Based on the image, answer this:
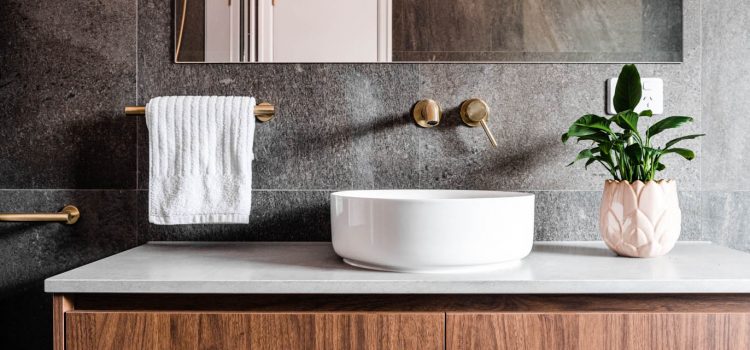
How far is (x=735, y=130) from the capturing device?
120cm

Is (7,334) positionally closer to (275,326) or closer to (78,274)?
(78,274)

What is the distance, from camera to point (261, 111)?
A: 1.17 metres

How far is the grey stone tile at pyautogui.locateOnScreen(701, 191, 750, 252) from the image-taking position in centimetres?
120

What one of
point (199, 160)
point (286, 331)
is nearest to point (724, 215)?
point (286, 331)

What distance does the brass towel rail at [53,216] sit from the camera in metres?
1.14

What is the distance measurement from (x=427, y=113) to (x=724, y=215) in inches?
29.6

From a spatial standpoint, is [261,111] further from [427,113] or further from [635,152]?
[635,152]

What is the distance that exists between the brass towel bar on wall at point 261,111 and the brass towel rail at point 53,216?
278 millimetres

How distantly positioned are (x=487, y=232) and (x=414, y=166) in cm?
41

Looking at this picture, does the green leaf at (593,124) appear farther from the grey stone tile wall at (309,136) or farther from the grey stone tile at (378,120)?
the grey stone tile at (378,120)

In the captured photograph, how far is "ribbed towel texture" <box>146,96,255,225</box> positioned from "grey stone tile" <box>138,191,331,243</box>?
0.41 ft

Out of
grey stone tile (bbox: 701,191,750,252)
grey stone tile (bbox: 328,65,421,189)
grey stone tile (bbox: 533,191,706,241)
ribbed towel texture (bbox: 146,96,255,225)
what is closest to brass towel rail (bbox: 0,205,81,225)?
ribbed towel texture (bbox: 146,96,255,225)

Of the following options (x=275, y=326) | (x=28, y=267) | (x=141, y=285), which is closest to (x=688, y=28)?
(x=275, y=326)

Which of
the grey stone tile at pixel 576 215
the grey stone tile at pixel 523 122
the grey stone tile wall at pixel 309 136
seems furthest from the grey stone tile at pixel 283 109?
the grey stone tile at pixel 576 215
